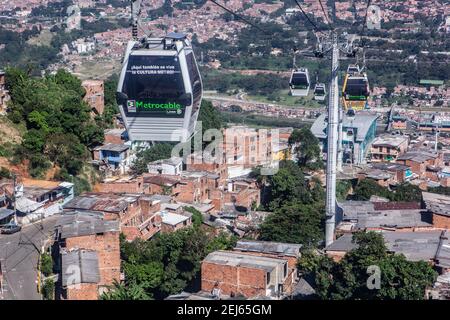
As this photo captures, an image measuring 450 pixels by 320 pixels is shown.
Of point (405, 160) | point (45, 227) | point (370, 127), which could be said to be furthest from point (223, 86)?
point (45, 227)

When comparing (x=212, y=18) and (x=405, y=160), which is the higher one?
(x=212, y=18)

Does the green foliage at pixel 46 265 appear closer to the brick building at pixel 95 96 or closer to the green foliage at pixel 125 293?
the green foliage at pixel 125 293

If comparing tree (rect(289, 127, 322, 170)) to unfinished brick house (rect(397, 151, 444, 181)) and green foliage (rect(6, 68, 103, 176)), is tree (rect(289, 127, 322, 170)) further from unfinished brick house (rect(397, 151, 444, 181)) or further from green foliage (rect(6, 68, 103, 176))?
green foliage (rect(6, 68, 103, 176))

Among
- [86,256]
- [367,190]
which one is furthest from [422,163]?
[86,256]

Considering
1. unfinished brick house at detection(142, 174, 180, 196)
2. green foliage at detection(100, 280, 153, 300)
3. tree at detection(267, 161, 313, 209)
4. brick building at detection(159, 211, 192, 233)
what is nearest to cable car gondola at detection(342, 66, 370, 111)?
brick building at detection(159, 211, 192, 233)
